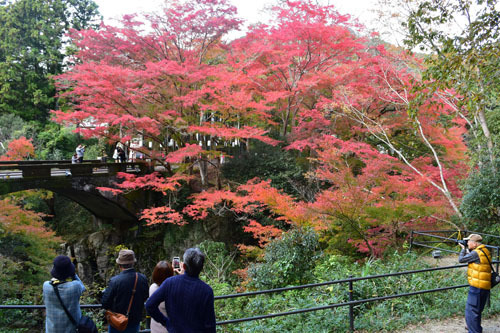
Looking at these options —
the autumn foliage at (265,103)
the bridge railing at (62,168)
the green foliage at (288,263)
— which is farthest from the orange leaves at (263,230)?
the bridge railing at (62,168)

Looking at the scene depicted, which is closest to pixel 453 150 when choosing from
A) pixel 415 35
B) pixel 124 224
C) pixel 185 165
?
pixel 415 35

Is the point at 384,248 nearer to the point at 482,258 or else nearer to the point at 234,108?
the point at 482,258

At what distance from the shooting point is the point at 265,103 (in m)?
14.4

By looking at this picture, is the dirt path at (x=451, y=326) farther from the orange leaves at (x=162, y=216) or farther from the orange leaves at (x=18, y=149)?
the orange leaves at (x=18, y=149)

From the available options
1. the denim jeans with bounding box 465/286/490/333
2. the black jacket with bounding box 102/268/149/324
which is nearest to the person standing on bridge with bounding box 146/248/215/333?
the black jacket with bounding box 102/268/149/324

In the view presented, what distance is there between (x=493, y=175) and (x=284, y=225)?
7.66 meters

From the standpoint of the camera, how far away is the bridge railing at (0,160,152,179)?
36.9 feet

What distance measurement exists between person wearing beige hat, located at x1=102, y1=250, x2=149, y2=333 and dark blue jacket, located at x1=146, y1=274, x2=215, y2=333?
541mm

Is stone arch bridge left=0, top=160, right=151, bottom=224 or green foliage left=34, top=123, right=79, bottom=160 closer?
stone arch bridge left=0, top=160, right=151, bottom=224

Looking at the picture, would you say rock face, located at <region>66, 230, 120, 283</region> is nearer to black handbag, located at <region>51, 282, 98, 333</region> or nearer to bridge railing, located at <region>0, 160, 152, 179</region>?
bridge railing, located at <region>0, 160, 152, 179</region>

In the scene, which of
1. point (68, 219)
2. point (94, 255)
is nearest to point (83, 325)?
point (94, 255)

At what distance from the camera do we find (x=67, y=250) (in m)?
16.4

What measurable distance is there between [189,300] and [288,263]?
18.7ft

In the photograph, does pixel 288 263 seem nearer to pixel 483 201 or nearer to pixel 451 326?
pixel 451 326
